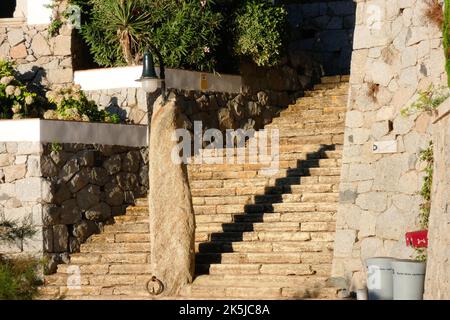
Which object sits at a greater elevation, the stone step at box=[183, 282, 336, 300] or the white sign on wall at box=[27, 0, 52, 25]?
the white sign on wall at box=[27, 0, 52, 25]

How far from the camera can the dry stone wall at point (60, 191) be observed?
18672 mm

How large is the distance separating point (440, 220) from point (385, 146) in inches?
92.2

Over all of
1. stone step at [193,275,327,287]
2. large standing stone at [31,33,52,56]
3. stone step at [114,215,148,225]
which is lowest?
stone step at [193,275,327,287]

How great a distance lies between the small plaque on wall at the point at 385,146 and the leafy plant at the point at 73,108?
4.82 meters

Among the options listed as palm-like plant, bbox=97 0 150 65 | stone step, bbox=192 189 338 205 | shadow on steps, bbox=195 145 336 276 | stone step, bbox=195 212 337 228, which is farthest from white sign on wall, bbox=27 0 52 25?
shadow on steps, bbox=195 145 336 276

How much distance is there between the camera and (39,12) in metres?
22.0

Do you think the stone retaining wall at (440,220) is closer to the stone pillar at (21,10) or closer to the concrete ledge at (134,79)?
the concrete ledge at (134,79)

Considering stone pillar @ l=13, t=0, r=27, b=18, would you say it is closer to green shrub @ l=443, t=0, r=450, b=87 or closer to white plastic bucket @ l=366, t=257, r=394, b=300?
white plastic bucket @ l=366, t=257, r=394, b=300

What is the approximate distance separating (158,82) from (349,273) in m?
3.77

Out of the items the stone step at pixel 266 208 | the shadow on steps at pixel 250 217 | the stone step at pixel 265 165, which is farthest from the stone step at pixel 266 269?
A: the stone step at pixel 265 165

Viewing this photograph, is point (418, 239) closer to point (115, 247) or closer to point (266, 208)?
point (266, 208)

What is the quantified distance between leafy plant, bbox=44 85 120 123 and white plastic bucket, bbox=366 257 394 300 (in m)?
5.74

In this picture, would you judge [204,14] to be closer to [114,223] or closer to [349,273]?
[114,223]

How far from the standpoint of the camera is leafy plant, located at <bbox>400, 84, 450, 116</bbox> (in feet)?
52.7
